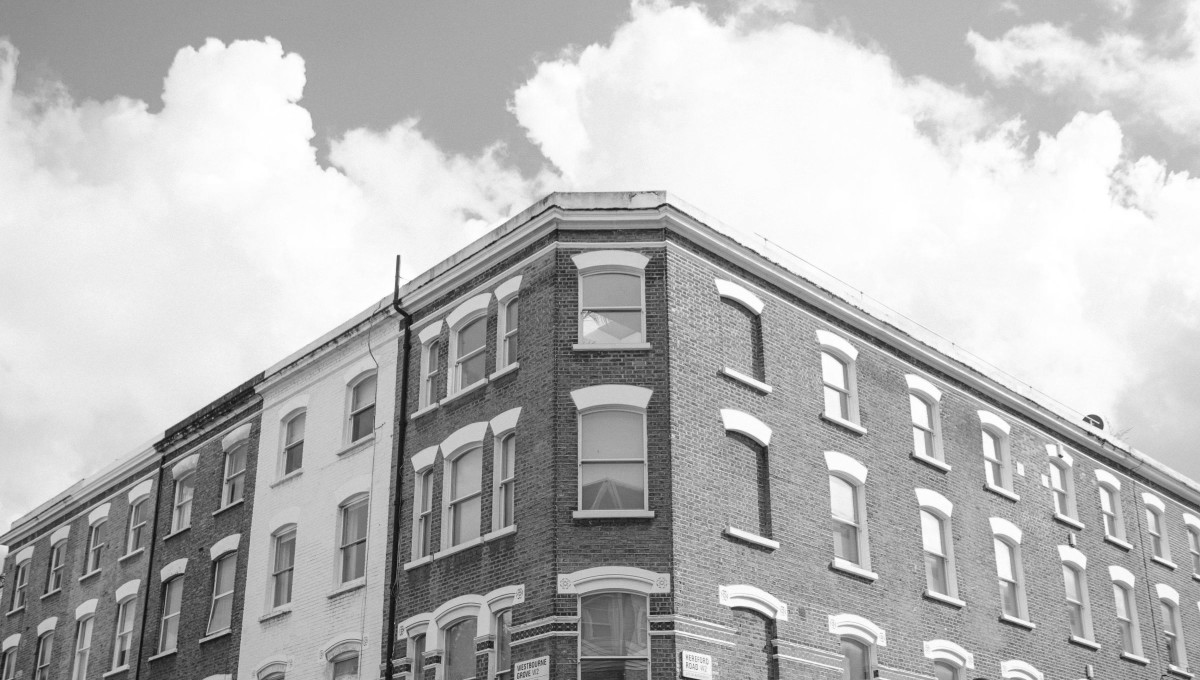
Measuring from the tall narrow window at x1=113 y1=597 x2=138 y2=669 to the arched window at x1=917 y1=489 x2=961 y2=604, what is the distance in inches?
773

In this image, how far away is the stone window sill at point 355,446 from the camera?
28.5 meters

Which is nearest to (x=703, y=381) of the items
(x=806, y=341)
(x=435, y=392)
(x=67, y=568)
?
(x=806, y=341)

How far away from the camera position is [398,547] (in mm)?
26578

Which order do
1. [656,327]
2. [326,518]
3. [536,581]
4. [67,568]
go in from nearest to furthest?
[536,581] < [656,327] < [326,518] < [67,568]

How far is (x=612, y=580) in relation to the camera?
22562 millimetres

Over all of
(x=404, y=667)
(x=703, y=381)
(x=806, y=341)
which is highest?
(x=806, y=341)

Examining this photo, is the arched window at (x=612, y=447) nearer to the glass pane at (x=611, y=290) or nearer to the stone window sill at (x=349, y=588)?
the glass pane at (x=611, y=290)

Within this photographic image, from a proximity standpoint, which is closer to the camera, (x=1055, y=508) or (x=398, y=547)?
(x=398, y=547)

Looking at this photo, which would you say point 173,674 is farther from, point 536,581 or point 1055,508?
point 1055,508

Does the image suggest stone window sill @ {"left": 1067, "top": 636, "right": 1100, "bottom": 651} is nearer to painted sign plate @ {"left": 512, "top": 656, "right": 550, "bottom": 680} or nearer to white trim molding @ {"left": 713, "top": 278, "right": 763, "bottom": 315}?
white trim molding @ {"left": 713, "top": 278, "right": 763, "bottom": 315}

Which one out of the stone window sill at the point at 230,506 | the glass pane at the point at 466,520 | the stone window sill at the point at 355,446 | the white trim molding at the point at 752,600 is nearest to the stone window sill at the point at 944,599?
the white trim molding at the point at 752,600

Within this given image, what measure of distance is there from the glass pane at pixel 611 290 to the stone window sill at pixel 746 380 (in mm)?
2054

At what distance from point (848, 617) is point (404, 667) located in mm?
8332

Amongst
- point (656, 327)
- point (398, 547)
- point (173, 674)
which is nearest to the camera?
point (656, 327)
